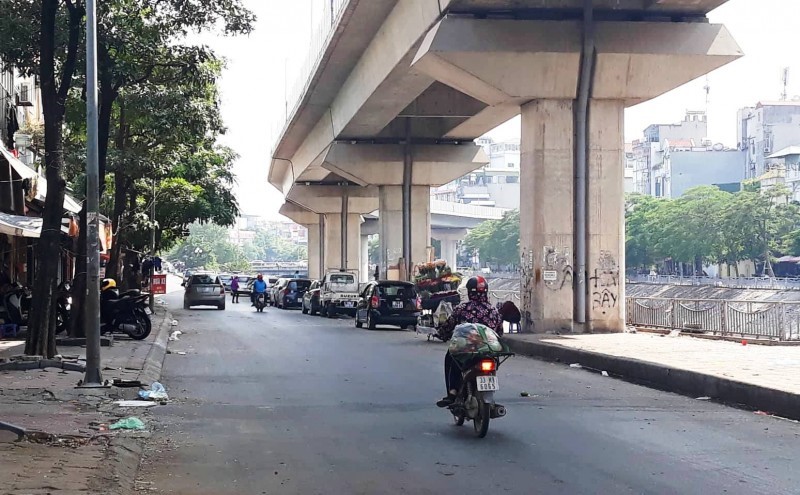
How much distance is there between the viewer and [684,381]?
14695 mm

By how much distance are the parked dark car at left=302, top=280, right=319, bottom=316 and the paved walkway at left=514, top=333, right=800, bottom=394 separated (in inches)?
753

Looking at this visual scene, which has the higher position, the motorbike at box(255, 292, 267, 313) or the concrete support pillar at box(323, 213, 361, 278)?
the concrete support pillar at box(323, 213, 361, 278)

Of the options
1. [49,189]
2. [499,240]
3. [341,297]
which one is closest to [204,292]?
[341,297]

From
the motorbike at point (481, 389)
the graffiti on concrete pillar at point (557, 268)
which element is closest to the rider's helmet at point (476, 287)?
the motorbike at point (481, 389)

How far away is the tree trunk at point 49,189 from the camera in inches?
628

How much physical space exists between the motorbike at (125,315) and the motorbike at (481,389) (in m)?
14.2

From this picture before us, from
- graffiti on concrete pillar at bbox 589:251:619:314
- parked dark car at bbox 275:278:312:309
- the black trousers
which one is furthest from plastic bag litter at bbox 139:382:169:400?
parked dark car at bbox 275:278:312:309

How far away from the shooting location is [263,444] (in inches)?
385

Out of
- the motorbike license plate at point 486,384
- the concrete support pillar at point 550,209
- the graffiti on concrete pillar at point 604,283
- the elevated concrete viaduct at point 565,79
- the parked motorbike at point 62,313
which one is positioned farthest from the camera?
the graffiti on concrete pillar at point 604,283

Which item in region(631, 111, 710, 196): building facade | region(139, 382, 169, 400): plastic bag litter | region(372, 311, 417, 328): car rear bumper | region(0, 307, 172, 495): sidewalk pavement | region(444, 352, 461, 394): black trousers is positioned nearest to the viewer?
region(0, 307, 172, 495): sidewalk pavement

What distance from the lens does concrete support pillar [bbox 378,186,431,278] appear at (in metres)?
46.4

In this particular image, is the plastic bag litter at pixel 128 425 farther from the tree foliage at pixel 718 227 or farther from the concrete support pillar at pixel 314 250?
the concrete support pillar at pixel 314 250

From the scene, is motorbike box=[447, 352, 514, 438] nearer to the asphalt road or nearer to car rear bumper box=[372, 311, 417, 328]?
the asphalt road

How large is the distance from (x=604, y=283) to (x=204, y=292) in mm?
25851
